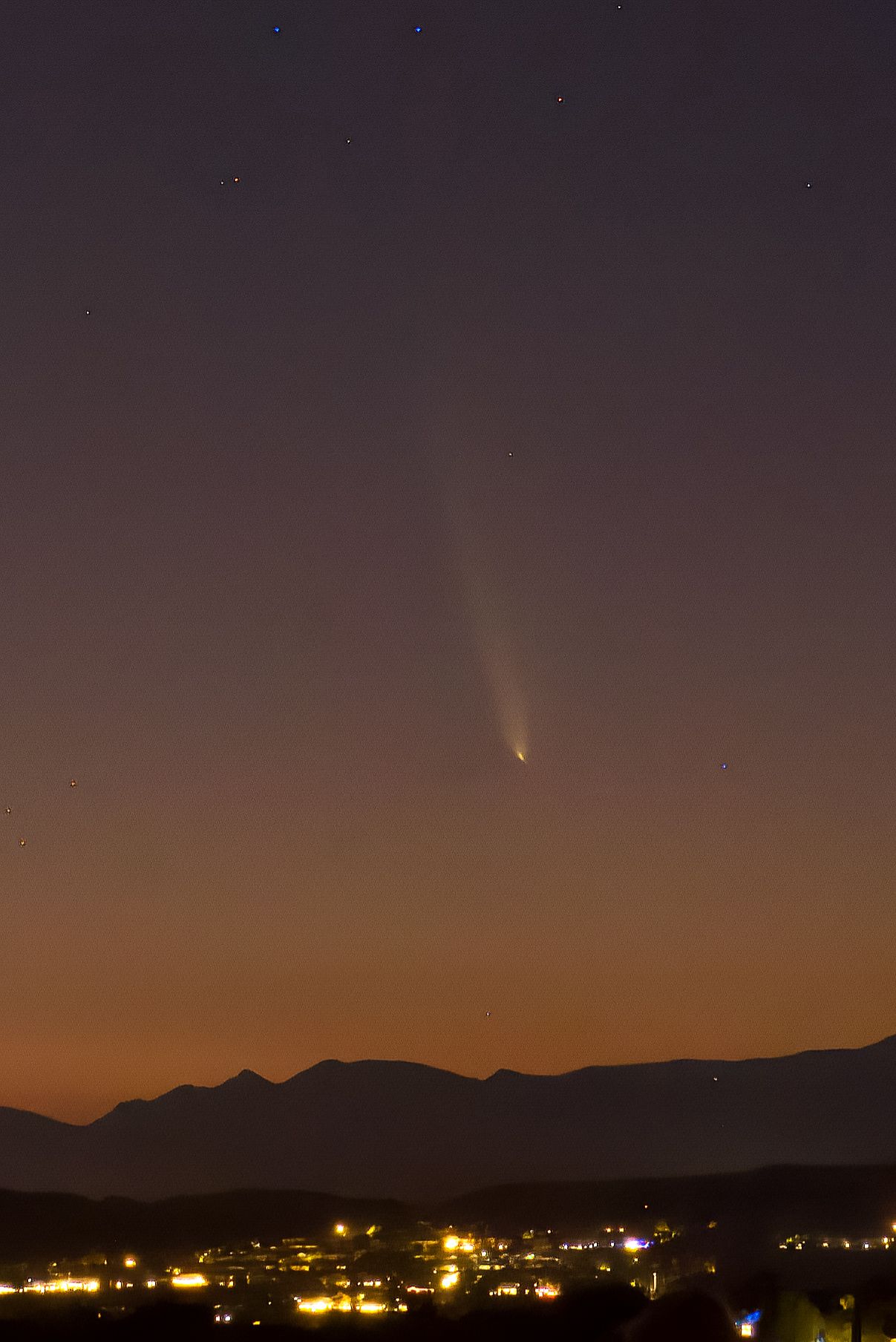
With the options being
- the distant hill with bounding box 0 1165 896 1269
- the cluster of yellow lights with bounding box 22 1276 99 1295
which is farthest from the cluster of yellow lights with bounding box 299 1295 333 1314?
the distant hill with bounding box 0 1165 896 1269

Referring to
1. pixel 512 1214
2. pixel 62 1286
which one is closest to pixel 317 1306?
pixel 62 1286

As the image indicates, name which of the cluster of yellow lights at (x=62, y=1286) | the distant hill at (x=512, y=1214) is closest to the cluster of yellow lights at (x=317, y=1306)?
the cluster of yellow lights at (x=62, y=1286)

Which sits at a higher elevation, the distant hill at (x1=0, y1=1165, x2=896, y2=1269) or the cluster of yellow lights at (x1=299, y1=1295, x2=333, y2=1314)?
the distant hill at (x1=0, y1=1165, x2=896, y2=1269)

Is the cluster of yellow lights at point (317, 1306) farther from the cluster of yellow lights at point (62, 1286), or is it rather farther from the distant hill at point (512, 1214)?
the distant hill at point (512, 1214)

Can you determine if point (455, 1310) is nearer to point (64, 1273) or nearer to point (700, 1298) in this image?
point (700, 1298)

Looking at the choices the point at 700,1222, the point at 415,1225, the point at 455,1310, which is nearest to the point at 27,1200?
the point at 415,1225

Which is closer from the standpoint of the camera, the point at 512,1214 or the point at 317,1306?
the point at 317,1306

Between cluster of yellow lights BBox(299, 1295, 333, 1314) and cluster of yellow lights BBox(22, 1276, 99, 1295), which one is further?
cluster of yellow lights BBox(22, 1276, 99, 1295)

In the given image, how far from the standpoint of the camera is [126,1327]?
4262 centimetres

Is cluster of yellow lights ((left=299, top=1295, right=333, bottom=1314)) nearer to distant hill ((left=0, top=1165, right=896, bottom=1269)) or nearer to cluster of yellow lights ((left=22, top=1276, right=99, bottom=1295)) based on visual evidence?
cluster of yellow lights ((left=22, top=1276, right=99, bottom=1295))

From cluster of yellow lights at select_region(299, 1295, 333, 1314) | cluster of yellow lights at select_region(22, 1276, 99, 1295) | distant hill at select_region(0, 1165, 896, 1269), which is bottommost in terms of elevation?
cluster of yellow lights at select_region(299, 1295, 333, 1314)

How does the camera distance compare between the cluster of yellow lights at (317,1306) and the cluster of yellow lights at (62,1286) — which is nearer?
the cluster of yellow lights at (317,1306)

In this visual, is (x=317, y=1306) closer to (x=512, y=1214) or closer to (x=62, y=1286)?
(x=62, y=1286)

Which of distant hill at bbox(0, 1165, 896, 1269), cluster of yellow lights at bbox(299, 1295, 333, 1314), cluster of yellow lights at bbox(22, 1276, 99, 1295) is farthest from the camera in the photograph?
distant hill at bbox(0, 1165, 896, 1269)
